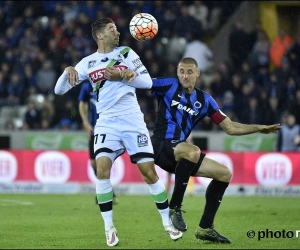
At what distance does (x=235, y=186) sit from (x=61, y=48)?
613cm

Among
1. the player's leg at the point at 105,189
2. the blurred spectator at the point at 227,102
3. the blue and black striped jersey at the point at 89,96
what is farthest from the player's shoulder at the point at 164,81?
the blurred spectator at the point at 227,102

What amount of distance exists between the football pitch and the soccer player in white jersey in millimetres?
518

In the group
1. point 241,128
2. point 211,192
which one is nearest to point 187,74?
point 241,128

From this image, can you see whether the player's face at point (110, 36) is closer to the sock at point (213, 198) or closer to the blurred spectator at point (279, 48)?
the sock at point (213, 198)

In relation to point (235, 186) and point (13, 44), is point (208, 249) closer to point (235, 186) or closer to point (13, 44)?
point (235, 186)

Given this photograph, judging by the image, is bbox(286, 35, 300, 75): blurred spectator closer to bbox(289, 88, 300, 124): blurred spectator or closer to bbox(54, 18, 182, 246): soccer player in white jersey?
bbox(289, 88, 300, 124): blurred spectator

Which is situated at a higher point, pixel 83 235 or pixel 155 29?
pixel 155 29

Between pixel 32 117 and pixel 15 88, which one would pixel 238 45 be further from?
pixel 15 88

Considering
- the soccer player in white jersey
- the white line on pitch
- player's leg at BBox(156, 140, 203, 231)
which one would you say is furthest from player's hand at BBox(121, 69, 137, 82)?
the white line on pitch

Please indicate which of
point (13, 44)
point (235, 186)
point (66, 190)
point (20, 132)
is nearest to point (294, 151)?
point (235, 186)

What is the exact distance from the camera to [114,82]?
25.4 ft

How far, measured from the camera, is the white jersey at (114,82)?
7742 millimetres

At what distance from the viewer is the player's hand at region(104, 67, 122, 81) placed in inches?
299

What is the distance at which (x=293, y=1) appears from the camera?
19.7 m
